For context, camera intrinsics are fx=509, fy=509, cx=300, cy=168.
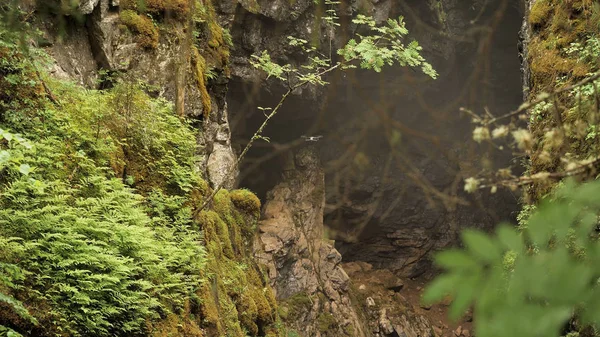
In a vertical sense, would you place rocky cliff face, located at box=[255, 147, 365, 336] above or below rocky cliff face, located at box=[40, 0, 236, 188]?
below

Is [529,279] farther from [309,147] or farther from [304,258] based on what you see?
[309,147]

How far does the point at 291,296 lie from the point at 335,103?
8240 millimetres

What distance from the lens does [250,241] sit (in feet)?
36.1

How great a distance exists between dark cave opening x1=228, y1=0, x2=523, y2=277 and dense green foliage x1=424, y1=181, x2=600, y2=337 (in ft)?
59.0

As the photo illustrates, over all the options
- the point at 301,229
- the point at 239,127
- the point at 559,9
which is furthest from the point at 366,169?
the point at 559,9

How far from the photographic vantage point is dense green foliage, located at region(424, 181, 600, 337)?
79cm

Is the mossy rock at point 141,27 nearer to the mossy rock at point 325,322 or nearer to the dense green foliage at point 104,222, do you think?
the dense green foliage at point 104,222

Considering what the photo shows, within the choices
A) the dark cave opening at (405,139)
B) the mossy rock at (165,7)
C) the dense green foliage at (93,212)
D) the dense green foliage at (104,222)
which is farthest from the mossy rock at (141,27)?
the dark cave opening at (405,139)

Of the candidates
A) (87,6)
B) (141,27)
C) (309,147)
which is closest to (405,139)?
(309,147)

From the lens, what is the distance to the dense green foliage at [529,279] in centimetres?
79

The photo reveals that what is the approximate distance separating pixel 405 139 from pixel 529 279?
2290 cm

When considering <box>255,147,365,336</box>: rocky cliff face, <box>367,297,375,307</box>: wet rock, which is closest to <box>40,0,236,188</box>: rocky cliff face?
<box>255,147,365,336</box>: rocky cliff face

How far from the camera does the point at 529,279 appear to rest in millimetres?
821

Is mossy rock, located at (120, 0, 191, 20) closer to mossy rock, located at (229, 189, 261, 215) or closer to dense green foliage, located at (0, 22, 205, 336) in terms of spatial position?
dense green foliage, located at (0, 22, 205, 336)
